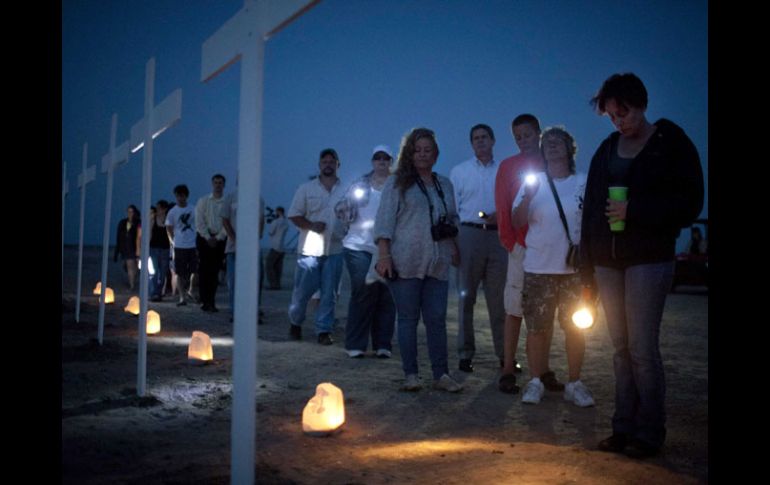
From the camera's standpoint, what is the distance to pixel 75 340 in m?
6.69

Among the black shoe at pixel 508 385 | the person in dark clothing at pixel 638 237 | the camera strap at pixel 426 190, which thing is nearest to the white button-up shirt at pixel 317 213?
the camera strap at pixel 426 190

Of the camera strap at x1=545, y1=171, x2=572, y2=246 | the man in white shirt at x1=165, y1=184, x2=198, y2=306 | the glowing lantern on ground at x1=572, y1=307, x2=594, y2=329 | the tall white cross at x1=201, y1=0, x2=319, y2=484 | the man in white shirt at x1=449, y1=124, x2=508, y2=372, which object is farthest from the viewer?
the man in white shirt at x1=165, y1=184, x2=198, y2=306

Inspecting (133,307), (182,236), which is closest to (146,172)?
(133,307)

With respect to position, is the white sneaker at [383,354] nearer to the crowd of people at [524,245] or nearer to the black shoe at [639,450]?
the crowd of people at [524,245]

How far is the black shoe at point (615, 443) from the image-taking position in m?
3.25

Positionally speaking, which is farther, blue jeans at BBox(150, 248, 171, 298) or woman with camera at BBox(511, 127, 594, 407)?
blue jeans at BBox(150, 248, 171, 298)

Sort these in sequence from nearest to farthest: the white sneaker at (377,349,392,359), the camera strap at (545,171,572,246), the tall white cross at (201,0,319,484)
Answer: the tall white cross at (201,0,319,484), the camera strap at (545,171,572,246), the white sneaker at (377,349,392,359)

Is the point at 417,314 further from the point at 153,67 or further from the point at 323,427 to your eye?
the point at 153,67

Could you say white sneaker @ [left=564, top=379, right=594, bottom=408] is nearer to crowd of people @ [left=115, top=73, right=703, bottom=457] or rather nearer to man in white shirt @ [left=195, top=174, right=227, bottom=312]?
crowd of people @ [left=115, top=73, right=703, bottom=457]

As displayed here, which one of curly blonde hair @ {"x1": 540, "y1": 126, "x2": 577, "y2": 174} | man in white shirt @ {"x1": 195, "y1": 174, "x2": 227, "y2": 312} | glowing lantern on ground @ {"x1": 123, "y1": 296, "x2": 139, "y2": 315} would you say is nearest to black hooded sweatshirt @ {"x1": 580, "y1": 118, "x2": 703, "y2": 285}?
curly blonde hair @ {"x1": 540, "y1": 126, "x2": 577, "y2": 174}

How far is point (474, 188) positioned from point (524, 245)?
1.12 meters

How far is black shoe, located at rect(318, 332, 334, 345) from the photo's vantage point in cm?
695

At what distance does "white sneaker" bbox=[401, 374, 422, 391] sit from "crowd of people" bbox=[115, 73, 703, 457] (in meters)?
0.01
